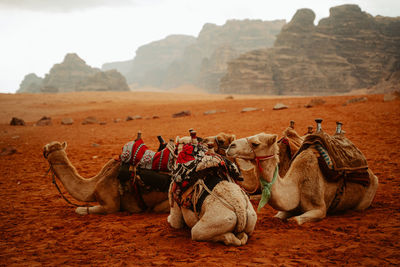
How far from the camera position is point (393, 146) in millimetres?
9766

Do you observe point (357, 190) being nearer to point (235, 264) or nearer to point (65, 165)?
point (235, 264)

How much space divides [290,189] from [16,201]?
5.63 metres

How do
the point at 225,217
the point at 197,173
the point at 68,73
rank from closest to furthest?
the point at 225,217 < the point at 197,173 < the point at 68,73

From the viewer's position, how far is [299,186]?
4523 mm

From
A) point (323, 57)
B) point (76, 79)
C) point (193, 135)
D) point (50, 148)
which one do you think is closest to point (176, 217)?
point (193, 135)

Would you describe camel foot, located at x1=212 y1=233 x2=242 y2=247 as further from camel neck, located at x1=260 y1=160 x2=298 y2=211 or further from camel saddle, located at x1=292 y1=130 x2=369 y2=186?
camel saddle, located at x1=292 y1=130 x2=369 y2=186

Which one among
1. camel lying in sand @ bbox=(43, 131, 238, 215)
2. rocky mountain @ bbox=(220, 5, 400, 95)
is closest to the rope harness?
camel lying in sand @ bbox=(43, 131, 238, 215)

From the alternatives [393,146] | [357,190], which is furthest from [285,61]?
[357,190]

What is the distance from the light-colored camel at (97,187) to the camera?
5.28m

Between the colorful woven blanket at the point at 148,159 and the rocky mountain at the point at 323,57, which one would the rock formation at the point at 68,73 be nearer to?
the rocky mountain at the point at 323,57

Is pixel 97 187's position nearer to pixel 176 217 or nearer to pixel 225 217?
pixel 176 217

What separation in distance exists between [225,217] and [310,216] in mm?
1640

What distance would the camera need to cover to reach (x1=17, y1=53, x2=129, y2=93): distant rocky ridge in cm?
9275

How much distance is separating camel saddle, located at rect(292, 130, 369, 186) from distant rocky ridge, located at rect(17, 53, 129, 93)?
92.5 metres
